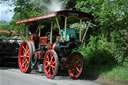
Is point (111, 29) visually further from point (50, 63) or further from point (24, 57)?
point (24, 57)

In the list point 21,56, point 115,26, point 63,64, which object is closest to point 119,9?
point 115,26

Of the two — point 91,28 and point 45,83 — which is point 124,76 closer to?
point 45,83

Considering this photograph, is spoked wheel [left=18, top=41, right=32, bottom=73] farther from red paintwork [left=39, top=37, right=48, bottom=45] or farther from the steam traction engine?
red paintwork [left=39, top=37, right=48, bottom=45]

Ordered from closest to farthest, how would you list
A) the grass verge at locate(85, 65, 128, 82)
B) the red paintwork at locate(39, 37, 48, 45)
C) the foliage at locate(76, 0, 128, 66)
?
the grass verge at locate(85, 65, 128, 82)
the foliage at locate(76, 0, 128, 66)
the red paintwork at locate(39, 37, 48, 45)

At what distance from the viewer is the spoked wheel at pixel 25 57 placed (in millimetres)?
7779

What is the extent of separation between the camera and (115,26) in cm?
845

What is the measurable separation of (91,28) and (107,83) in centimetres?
486

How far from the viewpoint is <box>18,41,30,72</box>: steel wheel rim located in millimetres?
8109

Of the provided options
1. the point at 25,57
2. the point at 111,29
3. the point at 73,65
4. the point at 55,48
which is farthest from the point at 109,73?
the point at 25,57

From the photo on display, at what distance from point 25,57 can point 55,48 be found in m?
1.83

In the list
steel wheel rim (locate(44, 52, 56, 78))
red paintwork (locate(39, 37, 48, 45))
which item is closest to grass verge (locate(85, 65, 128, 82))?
steel wheel rim (locate(44, 52, 56, 78))

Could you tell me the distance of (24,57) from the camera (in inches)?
328

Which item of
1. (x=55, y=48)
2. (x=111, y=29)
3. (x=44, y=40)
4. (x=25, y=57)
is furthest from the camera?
(x=111, y=29)

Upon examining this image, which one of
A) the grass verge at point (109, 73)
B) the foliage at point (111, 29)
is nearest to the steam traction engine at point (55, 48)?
the grass verge at point (109, 73)
